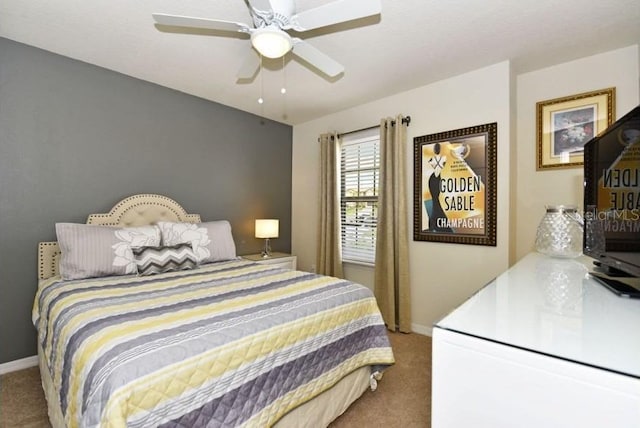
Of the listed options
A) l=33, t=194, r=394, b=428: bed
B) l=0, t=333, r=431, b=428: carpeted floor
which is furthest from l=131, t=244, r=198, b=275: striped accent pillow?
l=0, t=333, r=431, b=428: carpeted floor

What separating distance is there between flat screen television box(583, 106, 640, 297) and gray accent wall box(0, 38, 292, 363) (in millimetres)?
3279

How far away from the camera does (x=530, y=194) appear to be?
2.71 metres

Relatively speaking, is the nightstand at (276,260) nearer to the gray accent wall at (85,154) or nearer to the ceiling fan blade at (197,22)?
the gray accent wall at (85,154)

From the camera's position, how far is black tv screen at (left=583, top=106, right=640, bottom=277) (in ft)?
3.41

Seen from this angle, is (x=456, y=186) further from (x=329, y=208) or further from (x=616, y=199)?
(x=616, y=199)

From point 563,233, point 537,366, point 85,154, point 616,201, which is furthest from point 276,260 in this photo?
point 537,366

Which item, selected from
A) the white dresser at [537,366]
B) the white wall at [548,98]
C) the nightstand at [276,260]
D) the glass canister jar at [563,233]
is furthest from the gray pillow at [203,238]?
the white wall at [548,98]

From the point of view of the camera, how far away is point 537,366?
1.86 ft

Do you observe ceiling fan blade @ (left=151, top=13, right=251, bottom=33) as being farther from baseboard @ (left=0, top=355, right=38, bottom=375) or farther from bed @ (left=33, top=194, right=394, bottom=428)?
baseboard @ (left=0, top=355, right=38, bottom=375)

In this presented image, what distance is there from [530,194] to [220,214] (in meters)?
3.25

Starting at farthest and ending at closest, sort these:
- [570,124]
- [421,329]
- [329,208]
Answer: [329,208]
[421,329]
[570,124]

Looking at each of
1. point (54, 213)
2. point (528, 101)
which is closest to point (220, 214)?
point (54, 213)

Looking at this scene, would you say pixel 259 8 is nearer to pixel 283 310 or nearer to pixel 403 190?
pixel 283 310

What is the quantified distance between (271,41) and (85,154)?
6.71 ft
